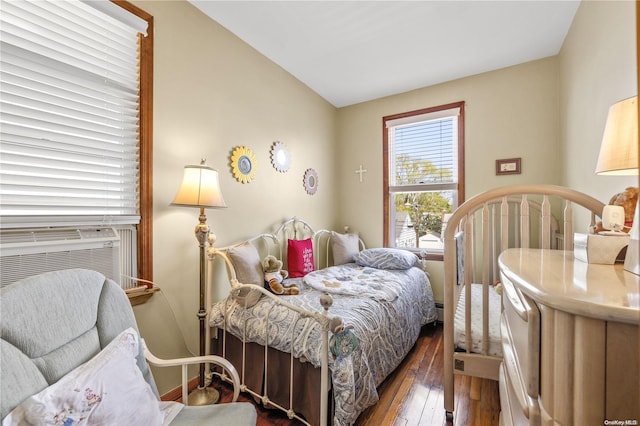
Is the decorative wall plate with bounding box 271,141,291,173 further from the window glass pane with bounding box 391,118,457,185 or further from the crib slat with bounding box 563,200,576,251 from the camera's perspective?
the crib slat with bounding box 563,200,576,251

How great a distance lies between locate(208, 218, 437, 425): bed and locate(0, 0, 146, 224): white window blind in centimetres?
85

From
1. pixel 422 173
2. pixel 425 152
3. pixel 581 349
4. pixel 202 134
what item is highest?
pixel 425 152

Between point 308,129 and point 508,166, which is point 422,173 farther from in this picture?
point 308,129

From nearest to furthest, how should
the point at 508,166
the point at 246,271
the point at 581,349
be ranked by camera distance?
the point at 581,349 < the point at 246,271 < the point at 508,166

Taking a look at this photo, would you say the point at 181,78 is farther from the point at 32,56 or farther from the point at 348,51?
the point at 348,51

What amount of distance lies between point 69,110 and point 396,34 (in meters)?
2.32

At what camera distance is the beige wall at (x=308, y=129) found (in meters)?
1.72

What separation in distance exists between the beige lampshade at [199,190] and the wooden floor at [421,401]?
1.30 meters

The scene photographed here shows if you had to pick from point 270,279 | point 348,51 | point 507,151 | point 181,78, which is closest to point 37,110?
point 181,78

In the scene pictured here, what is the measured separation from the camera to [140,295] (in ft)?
5.14

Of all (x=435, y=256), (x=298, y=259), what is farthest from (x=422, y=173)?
(x=298, y=259)

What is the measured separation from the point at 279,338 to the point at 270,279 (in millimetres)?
533

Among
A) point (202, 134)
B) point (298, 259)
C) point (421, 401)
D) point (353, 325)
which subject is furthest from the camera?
A: point (298, 259)

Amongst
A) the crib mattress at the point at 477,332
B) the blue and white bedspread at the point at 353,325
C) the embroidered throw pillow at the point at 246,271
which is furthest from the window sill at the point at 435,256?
the embroidered throw pillow at the point at 246,271
